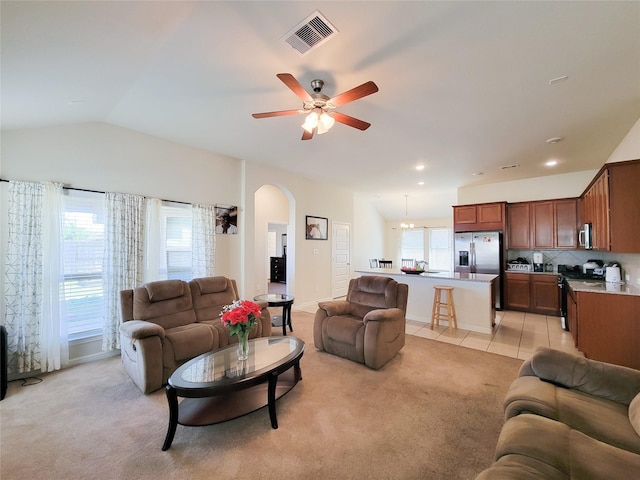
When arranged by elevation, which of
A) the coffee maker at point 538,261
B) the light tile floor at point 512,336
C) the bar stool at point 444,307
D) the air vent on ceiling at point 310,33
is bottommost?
the light tile floor at point 512,336

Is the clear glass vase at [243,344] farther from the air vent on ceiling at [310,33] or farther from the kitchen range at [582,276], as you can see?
the kitchen range at [582,276]

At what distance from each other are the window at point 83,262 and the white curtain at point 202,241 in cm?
116

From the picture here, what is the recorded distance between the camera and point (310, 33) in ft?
6.19

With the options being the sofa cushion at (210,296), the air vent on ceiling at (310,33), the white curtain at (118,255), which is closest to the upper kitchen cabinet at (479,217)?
the sofa cushion at (210,296)

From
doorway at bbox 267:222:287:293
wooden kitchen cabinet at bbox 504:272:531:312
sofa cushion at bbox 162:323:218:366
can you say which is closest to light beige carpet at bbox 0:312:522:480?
sofa cushion at bbox 162:323:218:366

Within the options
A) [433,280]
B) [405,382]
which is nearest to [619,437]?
[405,382]

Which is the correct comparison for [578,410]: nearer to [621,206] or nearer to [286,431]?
[286,431]

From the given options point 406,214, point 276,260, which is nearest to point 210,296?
point 276,260

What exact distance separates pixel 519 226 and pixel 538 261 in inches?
33.7

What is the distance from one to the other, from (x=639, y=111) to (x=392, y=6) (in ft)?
11.0

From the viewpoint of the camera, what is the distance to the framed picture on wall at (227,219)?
15.2 feet

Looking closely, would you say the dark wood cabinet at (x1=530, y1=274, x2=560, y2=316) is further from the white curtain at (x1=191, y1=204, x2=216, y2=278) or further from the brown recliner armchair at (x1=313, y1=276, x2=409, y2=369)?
the white curtain at (x1=191, y1=204, x2=216, y2=278)

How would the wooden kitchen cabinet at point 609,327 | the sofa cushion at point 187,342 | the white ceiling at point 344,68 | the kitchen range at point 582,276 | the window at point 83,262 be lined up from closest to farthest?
the white ceiling at point 344,68
the sofa cushion at point 187,342
the wooden kitchen cabinet at point 609,327
the window at point 83,262
the kitchen range at point 582,276

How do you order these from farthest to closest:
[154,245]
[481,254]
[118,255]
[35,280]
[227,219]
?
1. [481,254]
2. [227,219]
3. [154,245]
4. [118,255]
5. [35,280]
